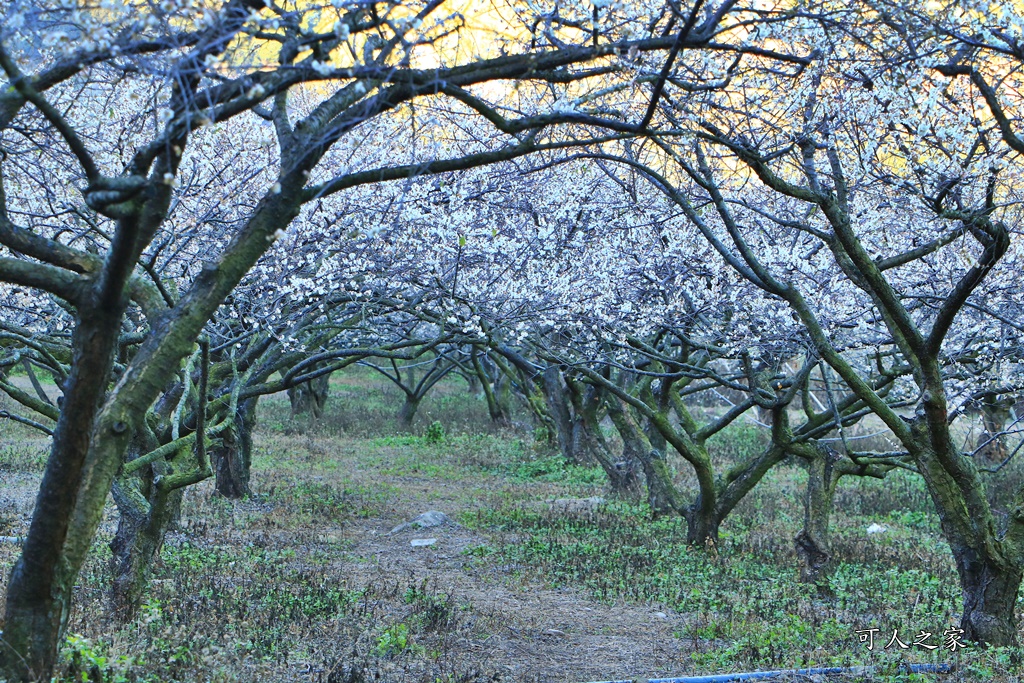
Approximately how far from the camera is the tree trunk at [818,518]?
A: 11.2 meters

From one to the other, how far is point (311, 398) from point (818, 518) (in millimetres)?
22104

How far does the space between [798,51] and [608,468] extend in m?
11.9

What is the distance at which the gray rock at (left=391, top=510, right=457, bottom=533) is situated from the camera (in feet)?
48.4

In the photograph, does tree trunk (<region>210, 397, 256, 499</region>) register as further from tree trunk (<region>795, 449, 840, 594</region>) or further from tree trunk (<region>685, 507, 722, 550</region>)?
tree trunk (<region>795, 449, 840, 594</region>)

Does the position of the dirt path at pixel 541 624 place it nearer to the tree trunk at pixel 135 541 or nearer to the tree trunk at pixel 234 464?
the tree trunk at pixel 135 541

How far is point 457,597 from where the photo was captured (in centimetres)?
993

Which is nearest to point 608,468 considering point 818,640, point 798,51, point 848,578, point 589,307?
point 589,307

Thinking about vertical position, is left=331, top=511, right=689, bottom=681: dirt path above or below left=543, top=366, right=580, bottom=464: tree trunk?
below

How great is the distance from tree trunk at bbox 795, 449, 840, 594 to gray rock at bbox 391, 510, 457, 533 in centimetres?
589

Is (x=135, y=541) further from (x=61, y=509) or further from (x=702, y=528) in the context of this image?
(x=702, y=528)

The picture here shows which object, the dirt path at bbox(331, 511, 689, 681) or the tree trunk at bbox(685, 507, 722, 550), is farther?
the tree trunk at bbox(685, 507, 722, 550)

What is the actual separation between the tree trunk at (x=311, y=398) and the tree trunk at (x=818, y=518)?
20976 mm

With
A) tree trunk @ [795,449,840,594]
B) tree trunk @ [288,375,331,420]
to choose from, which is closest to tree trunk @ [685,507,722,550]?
tree trunk @ [795,449,840,594]

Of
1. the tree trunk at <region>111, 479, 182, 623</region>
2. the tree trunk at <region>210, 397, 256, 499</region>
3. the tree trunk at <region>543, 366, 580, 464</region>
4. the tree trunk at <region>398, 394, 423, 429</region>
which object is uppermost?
the tree trunk at <region>398, 394, 423, 429</region>
